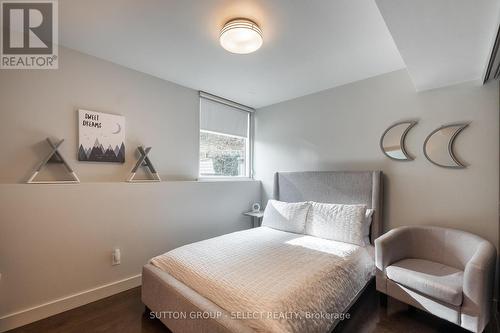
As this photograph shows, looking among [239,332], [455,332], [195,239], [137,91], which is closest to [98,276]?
[195,239]

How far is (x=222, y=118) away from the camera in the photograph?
376cm

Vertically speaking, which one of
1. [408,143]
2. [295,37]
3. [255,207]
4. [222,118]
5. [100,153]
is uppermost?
[295,37]

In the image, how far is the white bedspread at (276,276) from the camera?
1319 mm

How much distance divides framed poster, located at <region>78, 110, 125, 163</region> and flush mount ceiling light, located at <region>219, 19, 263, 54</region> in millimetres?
1580

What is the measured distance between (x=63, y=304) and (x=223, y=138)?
2819mm

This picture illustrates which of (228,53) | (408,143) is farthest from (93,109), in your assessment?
(408,143)

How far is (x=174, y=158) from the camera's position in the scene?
10.2 feet

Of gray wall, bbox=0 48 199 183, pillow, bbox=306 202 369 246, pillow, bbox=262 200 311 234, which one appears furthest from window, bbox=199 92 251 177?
pillow, bbox=306 202 369 246

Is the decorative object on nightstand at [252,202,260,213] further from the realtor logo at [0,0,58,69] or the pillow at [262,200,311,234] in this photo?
the realtor logo at [0,0,58,69]

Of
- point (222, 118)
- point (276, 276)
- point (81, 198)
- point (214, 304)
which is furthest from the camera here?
point (222, 118)

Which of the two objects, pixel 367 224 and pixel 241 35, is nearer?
pixel 241 35

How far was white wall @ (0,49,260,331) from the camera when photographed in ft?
6.19

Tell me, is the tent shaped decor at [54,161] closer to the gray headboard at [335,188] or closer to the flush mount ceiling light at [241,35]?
the flush mount ceiling light at [241,35]

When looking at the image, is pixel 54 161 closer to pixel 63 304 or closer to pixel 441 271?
pixel 63 304
